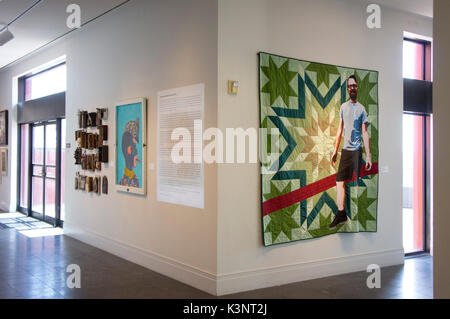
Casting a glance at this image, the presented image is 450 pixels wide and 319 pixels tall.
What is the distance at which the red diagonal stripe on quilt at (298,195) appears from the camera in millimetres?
4723

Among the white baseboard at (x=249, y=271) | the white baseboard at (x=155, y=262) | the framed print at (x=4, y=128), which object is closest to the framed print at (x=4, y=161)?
the framed print at (x=4, y=128)

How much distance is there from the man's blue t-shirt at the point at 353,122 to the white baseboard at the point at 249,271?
137 centimetres

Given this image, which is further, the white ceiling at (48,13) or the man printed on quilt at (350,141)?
the white ceiling at (48,13)

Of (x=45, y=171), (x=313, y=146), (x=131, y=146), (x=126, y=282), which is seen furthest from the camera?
(x=45, y=171)

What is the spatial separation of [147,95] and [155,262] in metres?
2.03

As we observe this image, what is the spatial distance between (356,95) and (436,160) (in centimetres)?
265

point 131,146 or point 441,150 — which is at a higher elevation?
point 131,146

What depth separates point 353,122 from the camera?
17.8 feet

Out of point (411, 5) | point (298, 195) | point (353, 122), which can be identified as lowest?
point (298, 195)

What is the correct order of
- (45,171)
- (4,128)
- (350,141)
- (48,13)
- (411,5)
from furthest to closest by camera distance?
1. (4,128)
2. (45,171)
3. (48,13)
4. (411,5)
5. (350,141)

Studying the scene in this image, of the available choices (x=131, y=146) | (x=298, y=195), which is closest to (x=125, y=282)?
(x=131, y=146)

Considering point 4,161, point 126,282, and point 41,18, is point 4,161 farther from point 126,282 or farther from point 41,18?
point 126,282

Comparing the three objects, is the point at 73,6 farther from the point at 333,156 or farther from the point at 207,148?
the point at 333,156

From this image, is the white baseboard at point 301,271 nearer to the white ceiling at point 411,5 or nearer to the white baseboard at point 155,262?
the white baseboard at point 155,262
